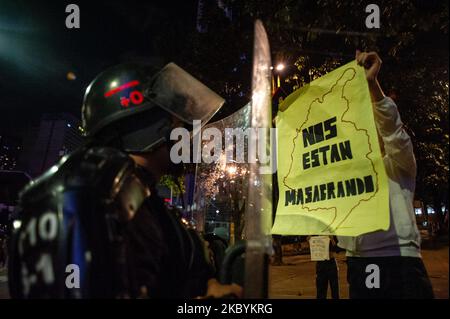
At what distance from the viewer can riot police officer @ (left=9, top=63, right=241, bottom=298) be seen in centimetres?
114

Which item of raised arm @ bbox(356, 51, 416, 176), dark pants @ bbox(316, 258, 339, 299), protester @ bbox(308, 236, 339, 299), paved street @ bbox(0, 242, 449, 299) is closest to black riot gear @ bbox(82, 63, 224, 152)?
raised arm @ bbox(356, 51, 416, 176)

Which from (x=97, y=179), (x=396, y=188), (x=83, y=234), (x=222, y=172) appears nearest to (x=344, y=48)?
(x=222, y=172)

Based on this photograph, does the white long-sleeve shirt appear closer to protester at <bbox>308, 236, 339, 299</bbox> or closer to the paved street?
the paved street

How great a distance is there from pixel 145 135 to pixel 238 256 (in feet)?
3.51

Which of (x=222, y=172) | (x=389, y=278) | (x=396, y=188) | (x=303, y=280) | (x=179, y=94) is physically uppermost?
(x=179, y=94)

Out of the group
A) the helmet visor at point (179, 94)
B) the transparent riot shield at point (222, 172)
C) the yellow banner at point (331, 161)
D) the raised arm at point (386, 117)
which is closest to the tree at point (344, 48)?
the raised arm at point (386, 117)

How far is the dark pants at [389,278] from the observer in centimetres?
223

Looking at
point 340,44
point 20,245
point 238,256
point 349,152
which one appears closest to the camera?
point 20,245

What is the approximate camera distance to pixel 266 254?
1315 mm

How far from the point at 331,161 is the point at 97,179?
1825 millimetres

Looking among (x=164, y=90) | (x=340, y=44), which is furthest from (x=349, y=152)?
(x=340, y=44)

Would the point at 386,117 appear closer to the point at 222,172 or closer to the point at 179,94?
the point at 179,94

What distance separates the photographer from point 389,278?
2.36 meters
